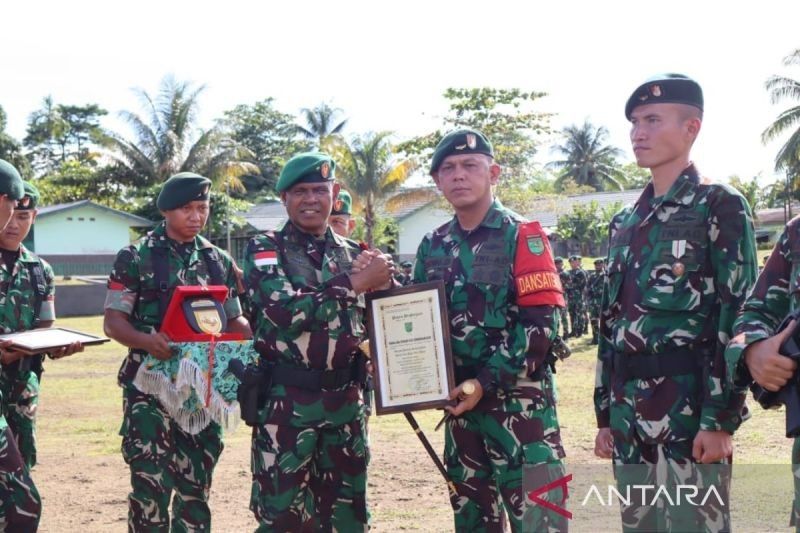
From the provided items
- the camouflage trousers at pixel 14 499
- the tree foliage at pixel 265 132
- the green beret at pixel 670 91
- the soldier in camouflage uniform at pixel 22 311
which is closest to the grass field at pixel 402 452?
the soldier in camouflage uniform at pixel 22 311

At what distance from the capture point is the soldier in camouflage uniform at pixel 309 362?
4613mm

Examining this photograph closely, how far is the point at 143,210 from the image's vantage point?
49.1 metres

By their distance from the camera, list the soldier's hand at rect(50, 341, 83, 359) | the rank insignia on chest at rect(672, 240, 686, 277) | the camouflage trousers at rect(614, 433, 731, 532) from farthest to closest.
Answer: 1. the soldier's hand at rect(50, 341, 83, 359)
2. the rank insignia on chest at rect(672, 240, 686, 277)
3. the camouflage trousers at rect(614, 433, 731, 532)

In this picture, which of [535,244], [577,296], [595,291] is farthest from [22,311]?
[577,296]

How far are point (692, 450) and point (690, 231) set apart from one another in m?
0.95

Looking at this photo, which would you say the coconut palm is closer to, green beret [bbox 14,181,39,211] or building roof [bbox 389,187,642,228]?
building roof [bbox 389,187,642,228]

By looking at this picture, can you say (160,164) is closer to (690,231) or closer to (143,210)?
(143,210)

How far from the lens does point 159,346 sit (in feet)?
18.4

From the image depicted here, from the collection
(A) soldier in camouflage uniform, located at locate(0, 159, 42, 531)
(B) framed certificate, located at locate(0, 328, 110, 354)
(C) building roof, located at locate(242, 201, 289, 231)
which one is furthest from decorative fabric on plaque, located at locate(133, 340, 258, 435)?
(C) building roof, located at locate(242, 201, 289, 231)

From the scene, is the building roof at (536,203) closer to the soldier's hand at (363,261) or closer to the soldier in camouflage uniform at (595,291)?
the soldier in camouflage uniform at (595,291)

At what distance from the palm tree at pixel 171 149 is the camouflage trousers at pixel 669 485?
4396cm

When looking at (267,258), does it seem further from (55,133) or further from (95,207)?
(55,133)

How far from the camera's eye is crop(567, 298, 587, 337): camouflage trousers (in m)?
24.4

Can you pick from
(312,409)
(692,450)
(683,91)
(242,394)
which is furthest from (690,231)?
(242,394)
